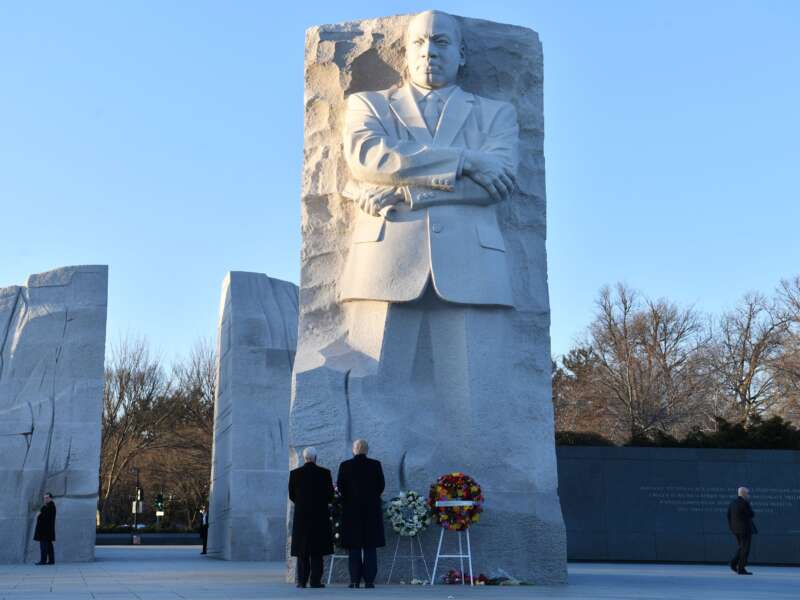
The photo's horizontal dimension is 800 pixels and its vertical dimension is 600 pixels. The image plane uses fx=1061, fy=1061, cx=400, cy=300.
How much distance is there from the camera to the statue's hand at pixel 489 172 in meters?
9.50

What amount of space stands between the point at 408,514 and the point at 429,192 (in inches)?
112

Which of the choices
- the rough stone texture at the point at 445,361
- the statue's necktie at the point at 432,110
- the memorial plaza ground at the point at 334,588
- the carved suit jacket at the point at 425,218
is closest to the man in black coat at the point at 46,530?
the memorial plaza ground at the point at 334,588

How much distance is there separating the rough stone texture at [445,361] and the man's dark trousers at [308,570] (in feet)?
3.04

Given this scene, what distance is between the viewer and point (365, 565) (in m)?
8.36

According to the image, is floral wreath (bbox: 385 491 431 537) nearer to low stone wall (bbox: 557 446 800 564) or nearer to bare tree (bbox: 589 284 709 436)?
low stone wall (bbox: 557 446 800 564)

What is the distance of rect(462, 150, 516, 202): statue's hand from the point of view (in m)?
9.50

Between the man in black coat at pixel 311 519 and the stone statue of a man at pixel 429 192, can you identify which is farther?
the stone statue of a man at pixel 429 192

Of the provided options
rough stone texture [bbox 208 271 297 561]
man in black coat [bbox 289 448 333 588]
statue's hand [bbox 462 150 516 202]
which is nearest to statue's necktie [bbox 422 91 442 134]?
statue's hand [bbox 462 150 516 202]

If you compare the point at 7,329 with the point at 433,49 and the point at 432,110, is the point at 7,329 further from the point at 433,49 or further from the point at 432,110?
the point at 433,49

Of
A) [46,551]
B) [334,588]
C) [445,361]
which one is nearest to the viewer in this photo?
[334,588]

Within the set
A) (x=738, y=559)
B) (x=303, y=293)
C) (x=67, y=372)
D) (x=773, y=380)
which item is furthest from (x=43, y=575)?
(x=773, y=380)

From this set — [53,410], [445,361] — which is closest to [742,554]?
[445,361]

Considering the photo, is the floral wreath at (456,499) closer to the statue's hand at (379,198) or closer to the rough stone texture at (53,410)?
the statue's hand at (379,198)

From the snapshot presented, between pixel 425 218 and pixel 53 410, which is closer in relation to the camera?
pixel 425 218
